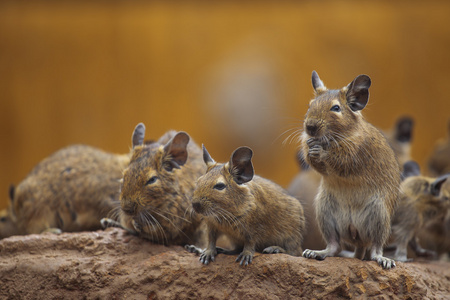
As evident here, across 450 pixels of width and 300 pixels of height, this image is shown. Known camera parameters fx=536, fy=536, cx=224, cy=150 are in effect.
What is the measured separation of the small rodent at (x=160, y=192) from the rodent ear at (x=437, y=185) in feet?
8.30

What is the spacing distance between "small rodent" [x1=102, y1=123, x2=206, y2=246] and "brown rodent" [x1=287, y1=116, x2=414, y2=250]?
116 cm

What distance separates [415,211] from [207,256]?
236cm

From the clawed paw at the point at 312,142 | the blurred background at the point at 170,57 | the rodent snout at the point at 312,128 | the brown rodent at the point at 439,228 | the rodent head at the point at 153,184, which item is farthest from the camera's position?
the blurred background at the point at 170,57

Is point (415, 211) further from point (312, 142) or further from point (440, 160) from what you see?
point (440, 160)

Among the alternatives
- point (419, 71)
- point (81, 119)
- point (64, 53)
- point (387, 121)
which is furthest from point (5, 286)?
point (419, 71)

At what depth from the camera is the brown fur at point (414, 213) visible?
5508 mm

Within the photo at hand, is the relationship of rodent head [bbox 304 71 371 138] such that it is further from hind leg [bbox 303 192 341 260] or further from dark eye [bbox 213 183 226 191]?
dark eye [bbox 213 183 226 191]

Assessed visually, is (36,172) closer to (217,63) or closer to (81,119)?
(81,119)

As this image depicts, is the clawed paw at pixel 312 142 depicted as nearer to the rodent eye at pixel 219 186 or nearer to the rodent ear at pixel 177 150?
the rodent eye at pixel 219 186

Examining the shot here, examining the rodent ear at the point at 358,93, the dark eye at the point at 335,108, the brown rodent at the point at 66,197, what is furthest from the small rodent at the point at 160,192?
the rodent ear at the point at 358,93

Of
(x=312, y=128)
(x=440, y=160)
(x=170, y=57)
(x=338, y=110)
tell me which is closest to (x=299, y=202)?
(x=312, y=128)

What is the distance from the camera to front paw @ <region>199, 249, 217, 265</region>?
15.3 ft

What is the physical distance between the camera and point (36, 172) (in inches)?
255

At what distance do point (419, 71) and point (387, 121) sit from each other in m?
1.25
